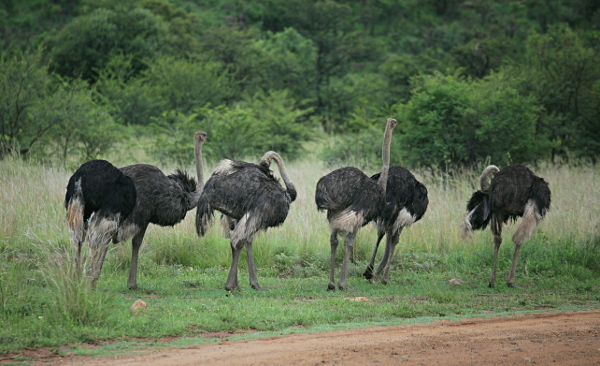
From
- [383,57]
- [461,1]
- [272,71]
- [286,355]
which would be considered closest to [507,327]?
[286,355]

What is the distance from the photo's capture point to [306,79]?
31672mm

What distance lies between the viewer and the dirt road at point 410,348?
493 centimetres

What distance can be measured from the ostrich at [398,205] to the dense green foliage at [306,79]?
24.2 ft

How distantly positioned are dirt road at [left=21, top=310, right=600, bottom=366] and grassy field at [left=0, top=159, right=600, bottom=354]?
1.13 ft

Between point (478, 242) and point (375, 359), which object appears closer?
point (375, 359)

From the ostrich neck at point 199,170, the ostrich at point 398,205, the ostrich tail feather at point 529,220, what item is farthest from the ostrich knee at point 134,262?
the ostrich tail feather at point 529,220

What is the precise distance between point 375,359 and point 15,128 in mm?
12997

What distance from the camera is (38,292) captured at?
22.5 feet

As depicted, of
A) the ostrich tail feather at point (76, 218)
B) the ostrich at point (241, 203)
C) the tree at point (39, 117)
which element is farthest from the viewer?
the tree at point (39, 117)

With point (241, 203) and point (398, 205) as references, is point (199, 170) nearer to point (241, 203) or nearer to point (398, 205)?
point (241, 203)

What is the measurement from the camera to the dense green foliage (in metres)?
16.5

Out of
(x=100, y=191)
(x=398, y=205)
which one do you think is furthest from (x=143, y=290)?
(x=398, y=205)

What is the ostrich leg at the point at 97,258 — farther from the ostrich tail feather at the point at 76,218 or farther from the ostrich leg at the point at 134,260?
the ostrich leg at the point at 134,260

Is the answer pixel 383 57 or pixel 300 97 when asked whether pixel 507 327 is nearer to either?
pixel 300 97
